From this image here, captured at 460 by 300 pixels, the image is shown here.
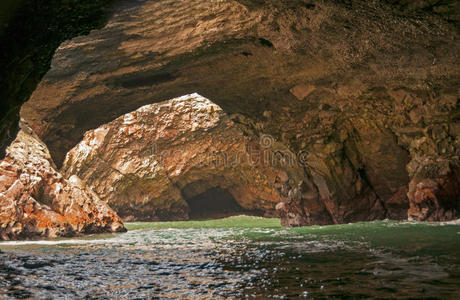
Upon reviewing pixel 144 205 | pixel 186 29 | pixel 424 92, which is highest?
pixel 186 29

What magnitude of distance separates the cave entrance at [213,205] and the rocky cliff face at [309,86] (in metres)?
11.9

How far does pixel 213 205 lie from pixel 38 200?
17.6 m

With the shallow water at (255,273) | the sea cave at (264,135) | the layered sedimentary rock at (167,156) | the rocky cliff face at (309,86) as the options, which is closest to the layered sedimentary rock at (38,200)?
the sea cave at (264,135)

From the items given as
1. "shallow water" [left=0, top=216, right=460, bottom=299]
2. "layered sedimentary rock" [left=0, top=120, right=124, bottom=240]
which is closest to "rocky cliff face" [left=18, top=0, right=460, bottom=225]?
"layered sedimentary rock" [left=0, top=120, right=124, bottom=240]

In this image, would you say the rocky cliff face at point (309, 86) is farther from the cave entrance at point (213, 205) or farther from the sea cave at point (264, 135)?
the cave entrance at point (213, 205)

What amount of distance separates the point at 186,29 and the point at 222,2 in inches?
66.5

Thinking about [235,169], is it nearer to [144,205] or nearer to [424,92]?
[144,205]

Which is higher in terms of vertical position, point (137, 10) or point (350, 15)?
point (137, 10)

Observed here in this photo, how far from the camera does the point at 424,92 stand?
12883 mm

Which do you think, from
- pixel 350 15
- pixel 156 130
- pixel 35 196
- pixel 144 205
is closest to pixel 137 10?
pixel 350 15

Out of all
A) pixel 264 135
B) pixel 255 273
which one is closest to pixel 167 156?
pixel 264 135

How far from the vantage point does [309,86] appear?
15156 mm

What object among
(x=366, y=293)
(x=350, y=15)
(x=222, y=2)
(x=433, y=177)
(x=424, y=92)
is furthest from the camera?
(x=433, y=177)

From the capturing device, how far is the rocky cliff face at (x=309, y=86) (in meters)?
10.6
